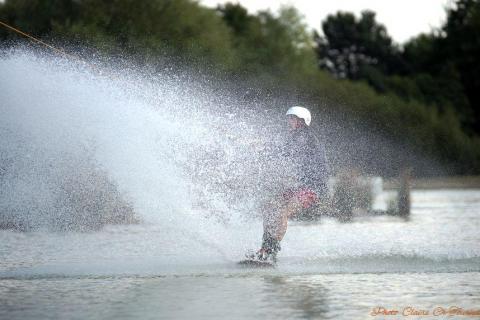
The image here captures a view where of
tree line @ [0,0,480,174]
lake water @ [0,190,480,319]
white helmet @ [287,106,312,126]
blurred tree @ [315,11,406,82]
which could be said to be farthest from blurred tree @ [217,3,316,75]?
white helmet @ [287,106,312,126]

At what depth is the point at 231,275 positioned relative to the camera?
1159 cm

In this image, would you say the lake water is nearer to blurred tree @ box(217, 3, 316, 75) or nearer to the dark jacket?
the dark jacket

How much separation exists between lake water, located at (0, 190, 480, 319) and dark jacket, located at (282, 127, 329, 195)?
0.94 metres

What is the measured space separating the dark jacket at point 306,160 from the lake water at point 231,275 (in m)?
0.94

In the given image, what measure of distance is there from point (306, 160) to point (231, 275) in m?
2.07

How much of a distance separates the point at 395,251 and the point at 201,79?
33.1 meters

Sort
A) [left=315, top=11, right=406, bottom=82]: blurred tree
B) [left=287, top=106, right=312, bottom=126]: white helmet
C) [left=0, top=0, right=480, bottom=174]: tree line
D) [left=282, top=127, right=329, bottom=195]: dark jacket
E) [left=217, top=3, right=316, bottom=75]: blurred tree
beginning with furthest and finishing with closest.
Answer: [left=315, top=11, right=406, bottom=82]: blurred tree
[left=217, top=3, right=316, bottom=75]: blurred tree
[left=0, top=0, right=480, bottom=174]: tree line
[left=287, top=106, right=312, bottom=126]: white helmet
[left=282, top=127, right=329, bottom=195]: dark jacket

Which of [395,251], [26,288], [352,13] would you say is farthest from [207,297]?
[352,13]

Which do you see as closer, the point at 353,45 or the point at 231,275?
the point at 231,275

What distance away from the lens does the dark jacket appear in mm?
13047

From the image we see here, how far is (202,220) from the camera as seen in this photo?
16.0 metres

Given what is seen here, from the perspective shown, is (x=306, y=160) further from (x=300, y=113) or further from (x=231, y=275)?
(x=231, y=275)

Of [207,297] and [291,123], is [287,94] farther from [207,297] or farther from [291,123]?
[207,297]

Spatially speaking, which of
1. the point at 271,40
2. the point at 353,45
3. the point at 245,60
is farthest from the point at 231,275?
the point at 353,45
